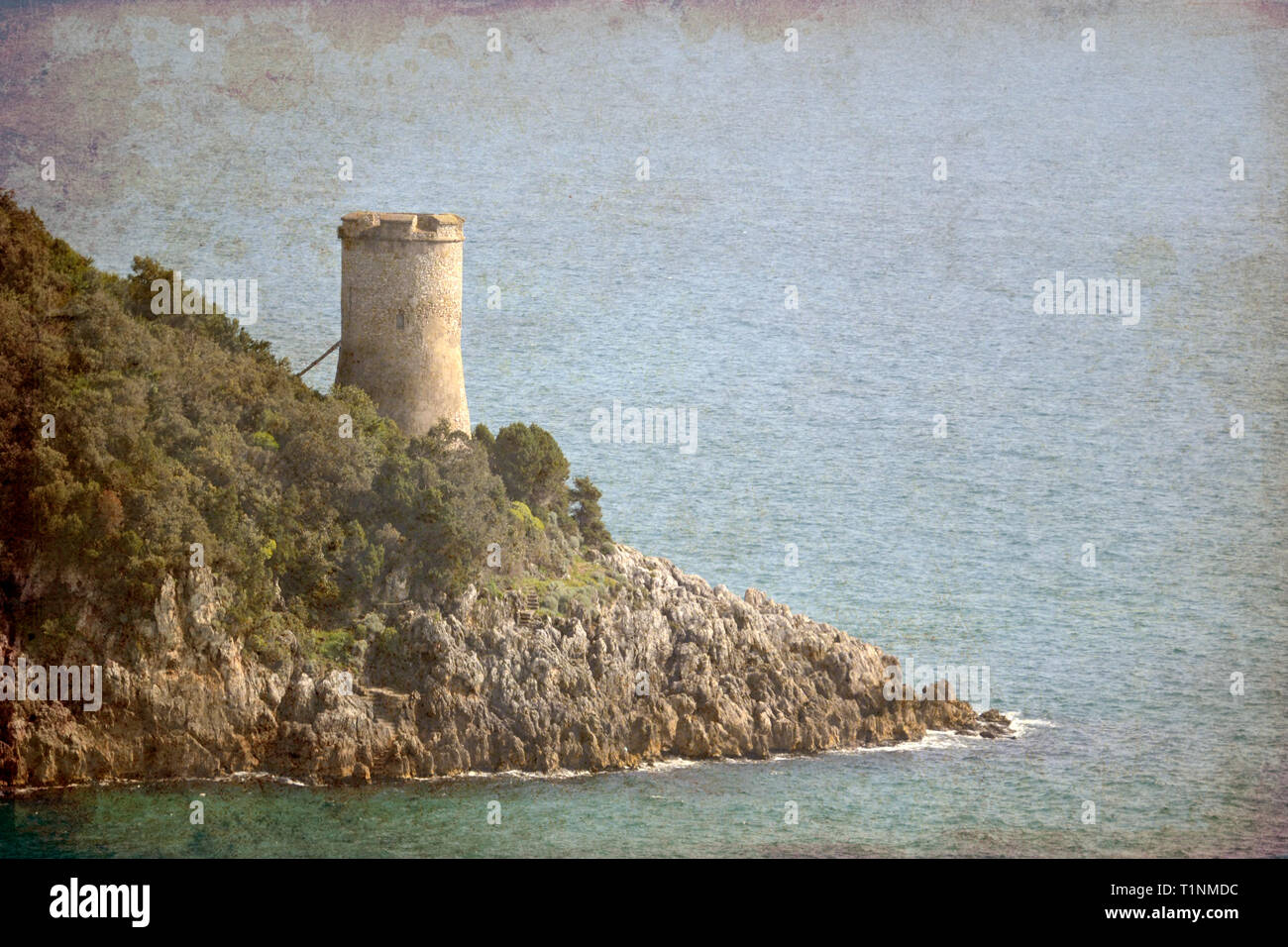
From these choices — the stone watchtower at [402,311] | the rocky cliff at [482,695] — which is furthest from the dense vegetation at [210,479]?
the rocky cliff at [482,695]

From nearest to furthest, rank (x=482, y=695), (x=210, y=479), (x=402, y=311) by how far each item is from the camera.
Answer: (x=482, y=695) < (x=210, y=479) < (x=402, y=311)

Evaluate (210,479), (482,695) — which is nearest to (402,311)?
(210,479)

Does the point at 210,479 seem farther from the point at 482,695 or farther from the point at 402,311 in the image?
the point at 482,695

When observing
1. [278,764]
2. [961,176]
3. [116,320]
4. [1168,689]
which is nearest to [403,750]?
[278,764]

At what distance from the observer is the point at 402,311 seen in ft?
188

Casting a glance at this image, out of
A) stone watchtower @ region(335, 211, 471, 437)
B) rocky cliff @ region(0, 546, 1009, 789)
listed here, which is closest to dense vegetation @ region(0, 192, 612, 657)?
stone watchtower @ region(335, 211, 471, 437)

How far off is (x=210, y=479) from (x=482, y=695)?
7513 millimetres

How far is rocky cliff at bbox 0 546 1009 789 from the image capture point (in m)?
52.2

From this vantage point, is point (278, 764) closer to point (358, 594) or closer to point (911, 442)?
point (358, 594)

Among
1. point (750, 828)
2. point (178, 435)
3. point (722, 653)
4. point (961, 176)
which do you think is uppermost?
point (961, 176)

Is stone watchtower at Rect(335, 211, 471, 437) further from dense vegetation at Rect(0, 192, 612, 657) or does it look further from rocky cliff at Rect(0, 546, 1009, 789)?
rocky cliff at Rect(0, 546, 1009, 789)

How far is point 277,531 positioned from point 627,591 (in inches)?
319

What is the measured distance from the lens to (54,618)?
5278cm

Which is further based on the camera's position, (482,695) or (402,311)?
(402,311)
